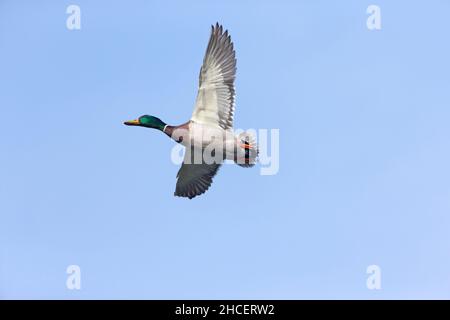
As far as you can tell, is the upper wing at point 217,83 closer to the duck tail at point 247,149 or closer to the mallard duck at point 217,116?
the mallard duck at point 217,116

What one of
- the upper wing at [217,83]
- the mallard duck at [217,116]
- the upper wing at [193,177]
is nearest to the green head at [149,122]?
the mallard duck at [217,116]

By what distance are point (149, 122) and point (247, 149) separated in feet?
7.09

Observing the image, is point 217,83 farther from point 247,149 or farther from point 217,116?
point 247,149

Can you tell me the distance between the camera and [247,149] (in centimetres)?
1588

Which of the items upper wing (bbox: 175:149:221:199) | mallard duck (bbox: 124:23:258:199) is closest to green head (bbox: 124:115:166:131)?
mallard duck (bbox: 124:23:258:199)

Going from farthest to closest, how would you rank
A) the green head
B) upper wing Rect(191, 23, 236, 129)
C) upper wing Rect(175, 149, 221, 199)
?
1. upper wing Rect(175, 149, 221, 199)
2. the green head
3. upper wing Rect(191, 23, 236, 129)

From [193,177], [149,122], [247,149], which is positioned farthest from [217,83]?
[193,177]

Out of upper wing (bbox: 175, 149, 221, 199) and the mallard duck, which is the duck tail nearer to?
the mallard duck

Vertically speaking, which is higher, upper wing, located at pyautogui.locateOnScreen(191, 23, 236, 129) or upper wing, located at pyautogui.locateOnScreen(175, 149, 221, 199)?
upper wing, located at pyautogui.locateOnScreen(191, 23, 236, 129)

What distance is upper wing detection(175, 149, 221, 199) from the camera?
57.2 feet

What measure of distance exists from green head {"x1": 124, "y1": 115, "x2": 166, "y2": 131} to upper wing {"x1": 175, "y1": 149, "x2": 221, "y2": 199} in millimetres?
943
